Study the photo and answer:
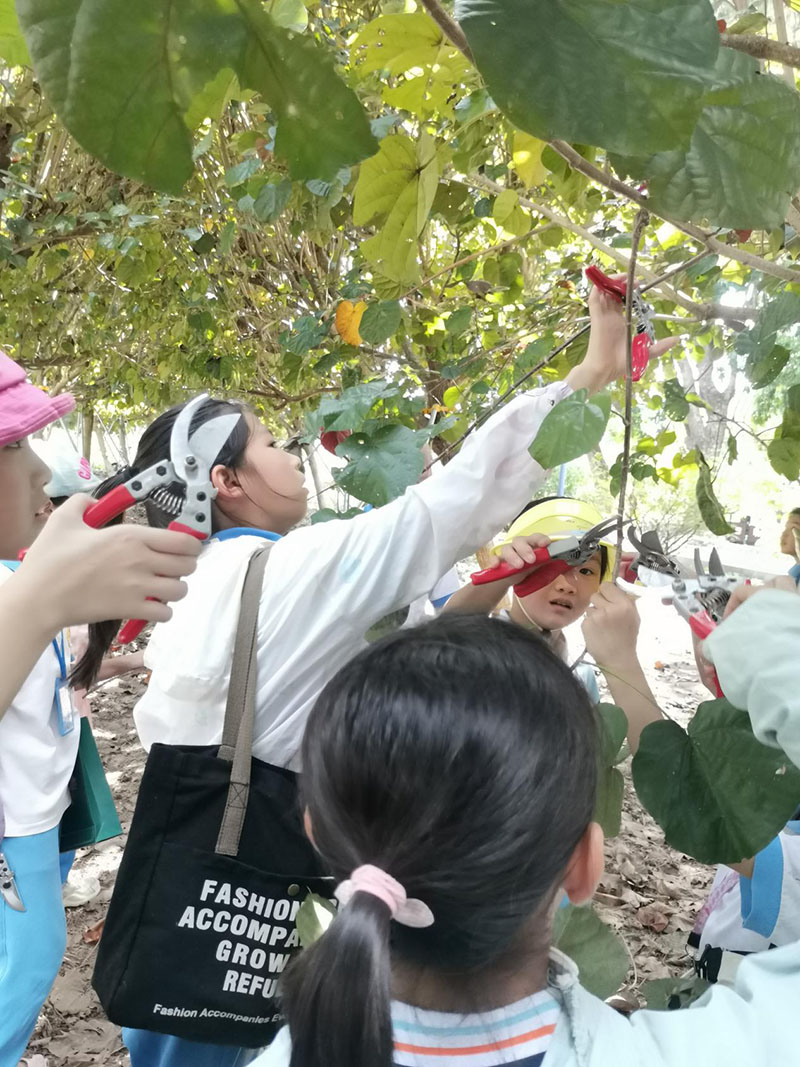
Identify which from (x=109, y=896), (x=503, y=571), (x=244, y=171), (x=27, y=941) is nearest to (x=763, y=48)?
(x=503, y=571)

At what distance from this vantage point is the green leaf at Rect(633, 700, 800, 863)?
748mm

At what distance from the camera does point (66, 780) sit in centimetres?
141

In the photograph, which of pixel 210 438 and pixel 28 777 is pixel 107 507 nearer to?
pixel 210 438

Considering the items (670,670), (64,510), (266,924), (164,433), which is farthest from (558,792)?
(670,670)

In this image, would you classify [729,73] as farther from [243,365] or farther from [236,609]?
[243,365]

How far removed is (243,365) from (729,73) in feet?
11.4

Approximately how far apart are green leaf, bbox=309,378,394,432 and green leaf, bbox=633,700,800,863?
539 mm

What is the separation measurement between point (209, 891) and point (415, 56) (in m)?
0.99

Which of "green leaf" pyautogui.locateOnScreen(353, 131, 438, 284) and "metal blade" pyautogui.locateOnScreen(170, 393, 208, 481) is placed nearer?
"green leaf" pyautogui.locateOnScreen(353, 131, 438, 284)

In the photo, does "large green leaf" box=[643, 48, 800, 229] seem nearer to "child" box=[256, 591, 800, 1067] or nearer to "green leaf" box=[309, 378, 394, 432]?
"child" box=[256, 591, 800, 1067]

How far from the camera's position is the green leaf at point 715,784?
75 centimetres

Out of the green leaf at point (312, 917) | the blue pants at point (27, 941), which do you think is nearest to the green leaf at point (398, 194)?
the green leaf at point (312, 917)

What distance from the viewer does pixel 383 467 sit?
1.01 metres

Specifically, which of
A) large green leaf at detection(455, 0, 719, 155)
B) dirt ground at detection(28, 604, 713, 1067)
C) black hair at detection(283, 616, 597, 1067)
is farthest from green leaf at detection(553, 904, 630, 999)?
dirt ground at detection(28, 604, 713, 1067)
